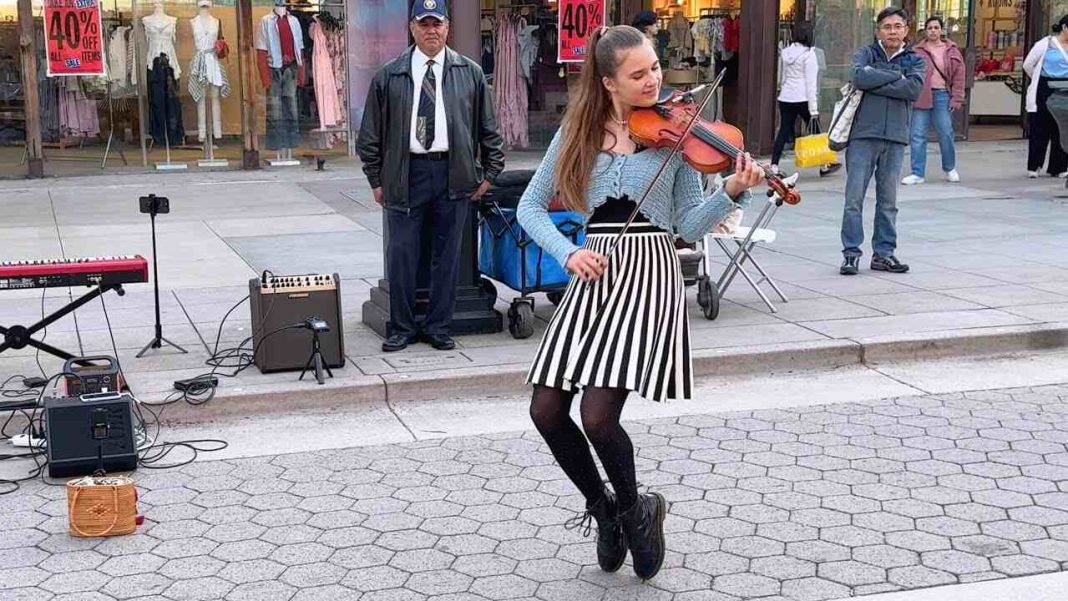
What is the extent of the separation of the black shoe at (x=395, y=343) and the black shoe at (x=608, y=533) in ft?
10.5

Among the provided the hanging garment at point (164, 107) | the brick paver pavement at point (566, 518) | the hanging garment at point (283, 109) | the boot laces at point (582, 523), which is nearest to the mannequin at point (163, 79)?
the hanging garment at point (164, 107)

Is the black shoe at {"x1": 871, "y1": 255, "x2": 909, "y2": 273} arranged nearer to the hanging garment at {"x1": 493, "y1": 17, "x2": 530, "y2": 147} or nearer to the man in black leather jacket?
the man in black leather jacket

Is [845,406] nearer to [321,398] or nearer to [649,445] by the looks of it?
[649,445]

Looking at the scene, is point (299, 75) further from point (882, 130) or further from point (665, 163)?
point (665, 163)

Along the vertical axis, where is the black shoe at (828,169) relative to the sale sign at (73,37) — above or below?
below

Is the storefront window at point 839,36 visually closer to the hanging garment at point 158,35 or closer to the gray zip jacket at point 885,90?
the hanging garment at point 158,35

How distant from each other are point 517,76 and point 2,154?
6.88 meters

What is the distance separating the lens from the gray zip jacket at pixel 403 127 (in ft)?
24.7

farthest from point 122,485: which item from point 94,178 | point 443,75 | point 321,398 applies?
point 94,178

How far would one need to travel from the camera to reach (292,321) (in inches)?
285

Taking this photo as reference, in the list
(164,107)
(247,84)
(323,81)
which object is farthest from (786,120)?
(164,107)

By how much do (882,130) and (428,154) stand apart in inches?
150

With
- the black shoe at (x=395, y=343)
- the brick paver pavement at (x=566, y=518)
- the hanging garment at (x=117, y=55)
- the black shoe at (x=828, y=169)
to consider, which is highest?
the hanging garment at (x=117, y=55)

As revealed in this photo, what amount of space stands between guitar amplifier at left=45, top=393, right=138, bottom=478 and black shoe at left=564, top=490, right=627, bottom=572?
7.46ft
